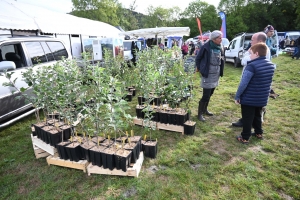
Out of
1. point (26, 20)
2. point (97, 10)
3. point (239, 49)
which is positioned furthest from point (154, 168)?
point (97, 10)

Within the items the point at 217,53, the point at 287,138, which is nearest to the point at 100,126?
the point at 217,53

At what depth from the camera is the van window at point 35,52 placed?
160 inches

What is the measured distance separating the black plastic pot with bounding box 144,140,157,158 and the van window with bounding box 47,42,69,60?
149 inches

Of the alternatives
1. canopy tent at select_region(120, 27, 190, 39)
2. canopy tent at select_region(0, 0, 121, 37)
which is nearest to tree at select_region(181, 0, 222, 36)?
canopy tent at select_region(120, 27, 190, 39)

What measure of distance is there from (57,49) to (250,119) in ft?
16.6

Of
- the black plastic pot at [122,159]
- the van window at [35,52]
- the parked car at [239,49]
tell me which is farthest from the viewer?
the parked car at [239,49]

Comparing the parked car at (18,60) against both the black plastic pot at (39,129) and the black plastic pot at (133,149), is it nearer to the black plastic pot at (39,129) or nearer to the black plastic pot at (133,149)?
the black plastic pot at (39,129)

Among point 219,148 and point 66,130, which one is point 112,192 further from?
point 219,148

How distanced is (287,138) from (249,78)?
1.52m

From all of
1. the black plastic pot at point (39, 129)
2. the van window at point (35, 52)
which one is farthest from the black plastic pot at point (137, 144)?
the van window at point (35, 52)

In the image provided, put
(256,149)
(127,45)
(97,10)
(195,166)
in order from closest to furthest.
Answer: (195,166) → (256,149) → (127,45) → (97,10)

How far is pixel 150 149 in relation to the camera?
269cm

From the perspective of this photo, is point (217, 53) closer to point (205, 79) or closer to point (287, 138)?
point (205, 79)

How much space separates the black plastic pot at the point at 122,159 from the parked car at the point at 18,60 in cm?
214
